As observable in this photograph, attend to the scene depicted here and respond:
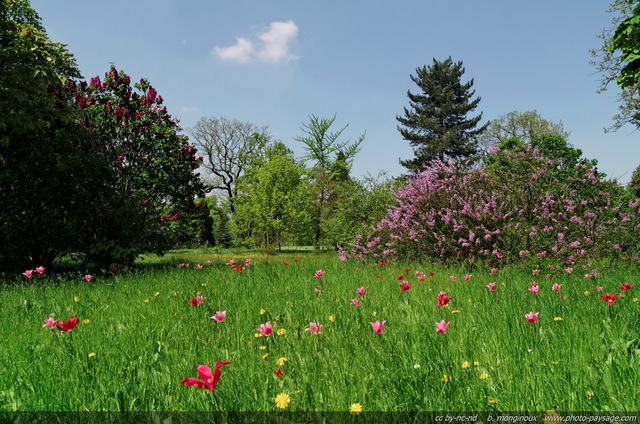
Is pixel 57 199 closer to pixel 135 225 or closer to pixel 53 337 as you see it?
pixel 135 225

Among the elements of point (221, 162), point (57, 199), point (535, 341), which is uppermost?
point (221, 162)

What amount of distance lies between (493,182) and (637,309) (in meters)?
5.37

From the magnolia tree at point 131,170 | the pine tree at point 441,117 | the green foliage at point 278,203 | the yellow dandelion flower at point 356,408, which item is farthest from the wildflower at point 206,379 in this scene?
the pine tree at point 441,117

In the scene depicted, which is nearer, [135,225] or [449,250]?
[449,250]

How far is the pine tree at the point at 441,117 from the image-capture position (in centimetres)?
3416

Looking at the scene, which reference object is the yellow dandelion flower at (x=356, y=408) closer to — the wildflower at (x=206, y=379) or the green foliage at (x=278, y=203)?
the wildflower at (x=206, y=379)

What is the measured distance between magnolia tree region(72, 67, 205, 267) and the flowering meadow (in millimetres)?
3902

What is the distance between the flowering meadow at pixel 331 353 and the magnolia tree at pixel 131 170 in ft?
12.8

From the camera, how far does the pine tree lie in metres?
34.2

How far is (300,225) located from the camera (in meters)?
23.1

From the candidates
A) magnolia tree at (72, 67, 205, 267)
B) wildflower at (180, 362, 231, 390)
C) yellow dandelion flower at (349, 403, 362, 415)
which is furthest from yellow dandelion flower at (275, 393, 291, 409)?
magnolia tree at (72, 67, 205, 267)

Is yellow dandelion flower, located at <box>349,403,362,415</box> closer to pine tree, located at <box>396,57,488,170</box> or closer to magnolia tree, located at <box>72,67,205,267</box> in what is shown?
magnolia tree, located at <box>72,67,205,267</box>

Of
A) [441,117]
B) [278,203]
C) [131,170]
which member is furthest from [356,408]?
[441,117]

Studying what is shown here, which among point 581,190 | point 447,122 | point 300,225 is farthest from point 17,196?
point 447,122
